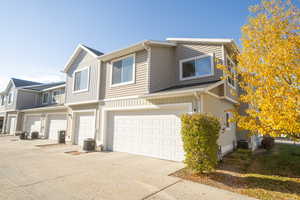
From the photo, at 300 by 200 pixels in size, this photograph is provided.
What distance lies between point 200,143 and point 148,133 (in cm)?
387

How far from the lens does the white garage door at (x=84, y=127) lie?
11.8m

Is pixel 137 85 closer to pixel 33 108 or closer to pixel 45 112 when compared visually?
pixel 45 112

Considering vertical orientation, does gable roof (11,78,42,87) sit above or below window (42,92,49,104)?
above

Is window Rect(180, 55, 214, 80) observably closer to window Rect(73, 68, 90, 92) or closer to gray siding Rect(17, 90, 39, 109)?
window Rect(73, 68, 90, 92)

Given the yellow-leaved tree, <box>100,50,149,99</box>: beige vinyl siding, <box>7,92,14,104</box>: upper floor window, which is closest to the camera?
the yellow-leaved tree

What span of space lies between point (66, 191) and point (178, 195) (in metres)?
3.03

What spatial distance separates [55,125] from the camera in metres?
16.3

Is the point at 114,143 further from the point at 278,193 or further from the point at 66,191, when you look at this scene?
the point at 278,193

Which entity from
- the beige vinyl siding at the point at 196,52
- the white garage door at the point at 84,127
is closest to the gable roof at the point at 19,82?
the white garage door at the point at 84,127

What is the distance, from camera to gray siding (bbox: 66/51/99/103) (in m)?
11.8

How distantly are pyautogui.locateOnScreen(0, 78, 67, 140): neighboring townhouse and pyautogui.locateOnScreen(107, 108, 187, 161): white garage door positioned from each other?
844 cm

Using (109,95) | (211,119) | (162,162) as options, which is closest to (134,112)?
(109,95)

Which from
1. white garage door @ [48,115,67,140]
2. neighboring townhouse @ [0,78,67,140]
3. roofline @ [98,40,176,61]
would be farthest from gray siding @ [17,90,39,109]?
roofline @ [98,40,176,61]

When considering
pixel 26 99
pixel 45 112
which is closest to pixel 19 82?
pixel 26 99
